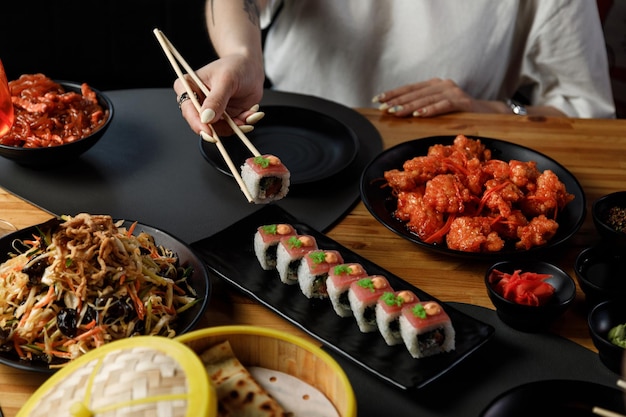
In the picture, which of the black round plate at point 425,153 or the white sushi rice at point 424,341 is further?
the black round plate at point 425,153

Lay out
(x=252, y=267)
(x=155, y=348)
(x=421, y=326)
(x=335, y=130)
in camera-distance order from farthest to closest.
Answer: (x=335, y=130)
(x=252, y=267)
(x=421, y=326)
(x=155, y=348)

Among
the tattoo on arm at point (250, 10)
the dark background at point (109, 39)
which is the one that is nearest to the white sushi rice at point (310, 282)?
the tattoo on arm at point (250, 10)

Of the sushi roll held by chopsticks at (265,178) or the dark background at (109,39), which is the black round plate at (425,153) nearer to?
the sushi roll held by chopsticks at (265,178)

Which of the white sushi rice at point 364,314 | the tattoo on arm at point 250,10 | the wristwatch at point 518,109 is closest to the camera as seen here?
the white sushi rice at point 364,314

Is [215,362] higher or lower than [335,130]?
higher

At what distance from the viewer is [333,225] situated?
1.92 m

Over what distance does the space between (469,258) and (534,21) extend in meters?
1.57

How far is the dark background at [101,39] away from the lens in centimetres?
399

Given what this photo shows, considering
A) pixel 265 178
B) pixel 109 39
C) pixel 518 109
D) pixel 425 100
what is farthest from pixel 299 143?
pixel 109 39

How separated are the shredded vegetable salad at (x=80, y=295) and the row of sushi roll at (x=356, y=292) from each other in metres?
0.25

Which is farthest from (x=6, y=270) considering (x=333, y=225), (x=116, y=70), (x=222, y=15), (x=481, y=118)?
(x=116, y=70)

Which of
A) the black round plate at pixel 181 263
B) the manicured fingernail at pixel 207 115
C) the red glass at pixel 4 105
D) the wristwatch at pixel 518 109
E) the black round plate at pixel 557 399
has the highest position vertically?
the red glass at pixel 4 105

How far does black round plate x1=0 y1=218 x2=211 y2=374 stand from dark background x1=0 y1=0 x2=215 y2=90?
2584 mm

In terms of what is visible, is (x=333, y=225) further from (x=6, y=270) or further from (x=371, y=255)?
(x=6, y=270)
